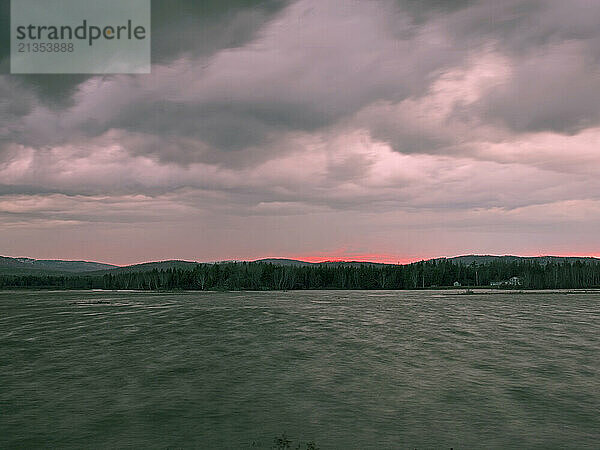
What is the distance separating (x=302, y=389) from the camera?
27.9m

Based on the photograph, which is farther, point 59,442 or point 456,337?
point 456,337

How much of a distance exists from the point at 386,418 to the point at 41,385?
2128 centimetres

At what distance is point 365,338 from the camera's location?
49688 mm

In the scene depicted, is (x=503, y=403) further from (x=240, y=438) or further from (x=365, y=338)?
(x=365, y=338)

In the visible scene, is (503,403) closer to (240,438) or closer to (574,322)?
(240,438)

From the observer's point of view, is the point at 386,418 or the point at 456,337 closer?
the point at 386,418

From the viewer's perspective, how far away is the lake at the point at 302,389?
20125mm

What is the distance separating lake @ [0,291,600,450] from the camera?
20.1 m

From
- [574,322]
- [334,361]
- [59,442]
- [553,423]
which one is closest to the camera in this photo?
[59,442]

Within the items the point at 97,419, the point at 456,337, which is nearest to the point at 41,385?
the point at 97,419

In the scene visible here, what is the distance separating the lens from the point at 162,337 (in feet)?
169

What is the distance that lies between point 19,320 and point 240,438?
6342cm

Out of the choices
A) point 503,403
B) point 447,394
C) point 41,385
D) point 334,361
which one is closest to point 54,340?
point 41,385

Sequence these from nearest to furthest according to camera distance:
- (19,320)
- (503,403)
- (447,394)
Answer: (503,403), (447,394), (19,320)
